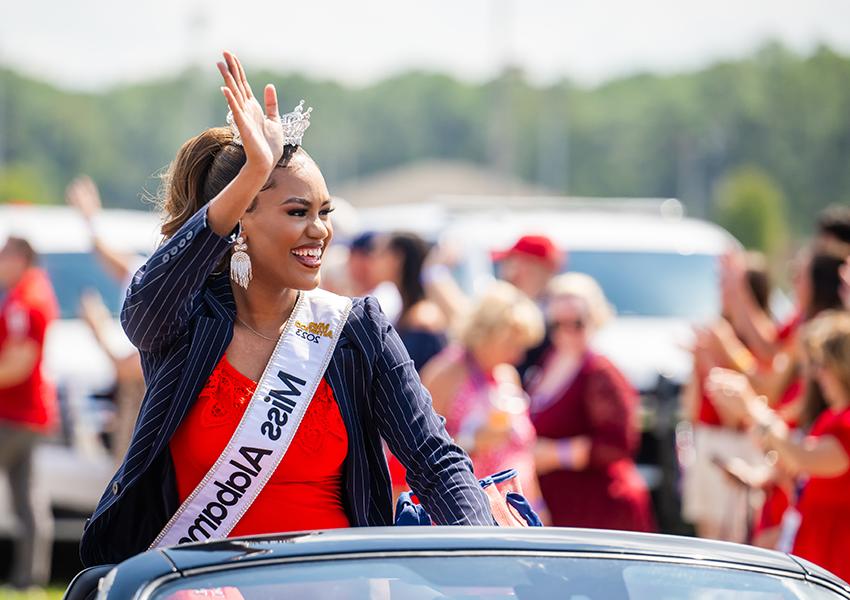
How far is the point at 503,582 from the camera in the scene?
2391 millimetres

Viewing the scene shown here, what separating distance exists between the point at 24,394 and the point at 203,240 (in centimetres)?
562

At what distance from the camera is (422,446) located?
3.02 m

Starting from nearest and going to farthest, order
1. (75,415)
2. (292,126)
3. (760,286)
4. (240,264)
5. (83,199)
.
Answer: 1. (240,264)
2. (292,126)
3. (760,286)
4. (83,199)
5. (75,415)

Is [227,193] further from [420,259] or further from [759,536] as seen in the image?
[420,259]

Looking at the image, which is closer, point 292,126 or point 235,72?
point 235,72

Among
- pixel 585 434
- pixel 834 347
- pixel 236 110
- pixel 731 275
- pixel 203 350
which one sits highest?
pixel 731 275

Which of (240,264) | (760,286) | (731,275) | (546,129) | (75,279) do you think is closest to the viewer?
(240,264)

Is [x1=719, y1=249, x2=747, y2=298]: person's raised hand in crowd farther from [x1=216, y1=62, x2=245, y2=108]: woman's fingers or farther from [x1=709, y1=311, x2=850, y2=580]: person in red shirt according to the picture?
[x1=216, y1=62, x2=245, y2=108]: woman's fingers

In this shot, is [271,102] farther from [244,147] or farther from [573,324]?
[573,324]

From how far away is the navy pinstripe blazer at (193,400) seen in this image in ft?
9.68

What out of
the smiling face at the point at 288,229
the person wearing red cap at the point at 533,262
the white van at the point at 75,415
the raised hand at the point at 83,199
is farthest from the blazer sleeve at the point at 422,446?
the white van at the point at 75,415

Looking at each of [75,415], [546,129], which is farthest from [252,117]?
[546,129]

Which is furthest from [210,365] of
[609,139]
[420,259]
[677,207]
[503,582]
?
[609,139]

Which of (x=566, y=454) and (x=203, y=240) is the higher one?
(x=203, y=240)
